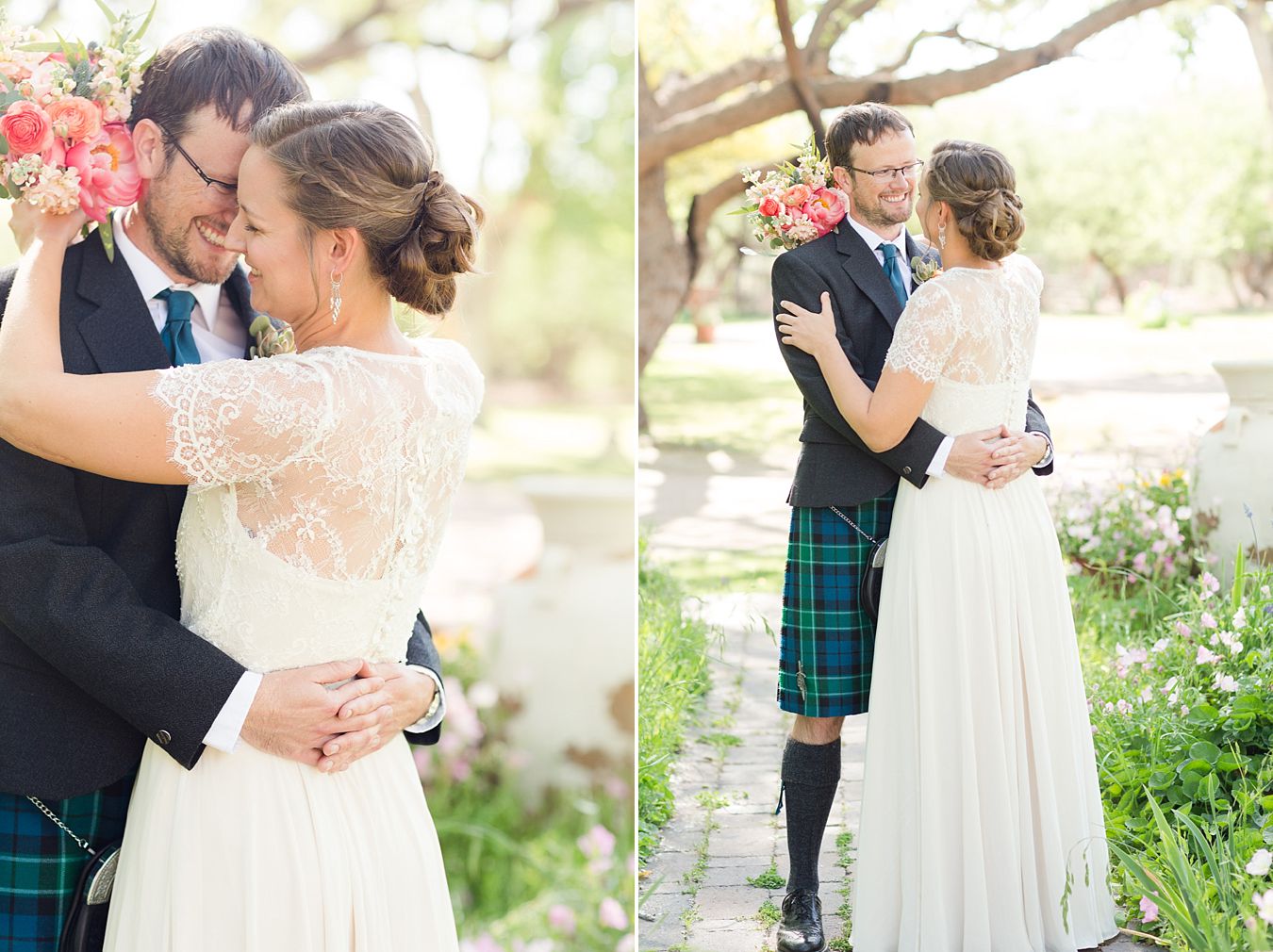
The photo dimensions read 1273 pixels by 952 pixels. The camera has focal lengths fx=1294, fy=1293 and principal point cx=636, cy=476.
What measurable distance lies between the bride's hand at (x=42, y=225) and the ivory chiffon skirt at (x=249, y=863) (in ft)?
2.55

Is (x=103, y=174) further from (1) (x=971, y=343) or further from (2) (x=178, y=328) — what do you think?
(1) (x=971, y=343)

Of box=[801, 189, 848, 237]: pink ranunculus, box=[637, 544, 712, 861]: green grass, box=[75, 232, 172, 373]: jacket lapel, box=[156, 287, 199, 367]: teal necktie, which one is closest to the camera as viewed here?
box=[75, 232, 172, 373]: jacket lapel

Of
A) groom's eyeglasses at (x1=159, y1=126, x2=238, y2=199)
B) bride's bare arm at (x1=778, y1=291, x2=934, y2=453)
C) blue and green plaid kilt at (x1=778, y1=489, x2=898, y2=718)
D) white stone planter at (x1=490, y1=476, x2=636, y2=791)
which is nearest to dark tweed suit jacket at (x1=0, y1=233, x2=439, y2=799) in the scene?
groom's eyeglasses at (x1=159, y1=126, x2=238, y2=199)

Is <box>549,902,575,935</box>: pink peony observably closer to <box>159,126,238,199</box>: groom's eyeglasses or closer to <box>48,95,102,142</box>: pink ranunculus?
<box>159,126,238,199</box>: groom's eyeglasses

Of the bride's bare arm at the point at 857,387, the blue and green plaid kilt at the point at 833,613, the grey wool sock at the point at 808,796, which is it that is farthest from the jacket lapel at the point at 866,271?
the grey wool sock at the point at 808,796

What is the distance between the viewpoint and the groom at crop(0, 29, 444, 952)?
6.03 ft

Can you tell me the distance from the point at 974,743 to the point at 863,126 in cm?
146

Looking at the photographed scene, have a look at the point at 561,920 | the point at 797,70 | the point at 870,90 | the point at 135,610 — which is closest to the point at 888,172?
the point at 135,610

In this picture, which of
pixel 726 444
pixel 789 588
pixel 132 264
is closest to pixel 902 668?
pixel 789 588

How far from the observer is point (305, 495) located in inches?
73.0

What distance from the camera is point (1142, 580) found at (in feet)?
16.5

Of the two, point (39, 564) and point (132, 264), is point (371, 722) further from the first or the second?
point (132, 264)

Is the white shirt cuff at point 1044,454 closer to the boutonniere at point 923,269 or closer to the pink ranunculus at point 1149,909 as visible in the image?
the boutonniere at point 923,269

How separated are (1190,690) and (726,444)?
341 inches
